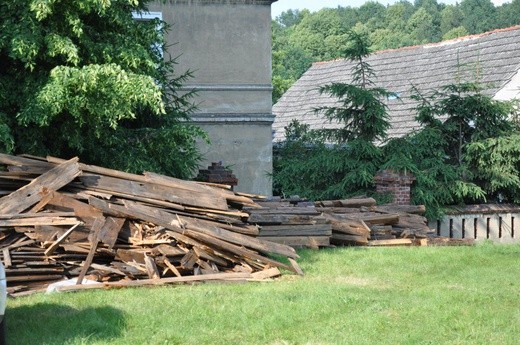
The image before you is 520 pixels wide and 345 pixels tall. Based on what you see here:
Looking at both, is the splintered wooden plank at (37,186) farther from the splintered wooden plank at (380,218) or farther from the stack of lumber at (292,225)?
the splintered wooden plank at (380,218)

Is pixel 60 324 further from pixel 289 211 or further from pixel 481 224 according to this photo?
pixel 481 224

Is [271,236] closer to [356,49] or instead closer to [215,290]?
[215,290]

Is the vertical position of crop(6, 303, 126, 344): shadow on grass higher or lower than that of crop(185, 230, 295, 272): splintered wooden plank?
lower

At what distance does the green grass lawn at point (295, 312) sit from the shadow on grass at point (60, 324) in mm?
10

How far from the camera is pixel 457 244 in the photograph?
16656mm

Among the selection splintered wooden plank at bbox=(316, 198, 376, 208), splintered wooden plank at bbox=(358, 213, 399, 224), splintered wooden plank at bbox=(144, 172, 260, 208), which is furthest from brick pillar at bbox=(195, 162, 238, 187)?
splintered wooden plank at bbox=(144, 172, 260, 208)

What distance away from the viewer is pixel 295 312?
987cm

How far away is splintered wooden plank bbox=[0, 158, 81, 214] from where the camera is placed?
1197 cm

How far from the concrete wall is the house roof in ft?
21.4

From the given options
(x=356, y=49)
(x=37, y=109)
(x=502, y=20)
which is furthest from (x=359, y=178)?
(x=502, y=20)

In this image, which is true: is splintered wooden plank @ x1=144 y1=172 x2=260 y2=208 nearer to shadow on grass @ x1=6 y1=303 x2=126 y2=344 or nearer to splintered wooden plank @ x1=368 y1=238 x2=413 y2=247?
shadow on grass @ x1=6 y1=303 x2=126 y2=344

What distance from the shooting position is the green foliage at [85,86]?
13.8 m

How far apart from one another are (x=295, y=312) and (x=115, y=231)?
10.1 ft

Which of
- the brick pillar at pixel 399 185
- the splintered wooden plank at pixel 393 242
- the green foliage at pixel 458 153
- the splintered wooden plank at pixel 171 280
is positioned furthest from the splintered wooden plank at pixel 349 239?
the green foliage at pixel 458 153
